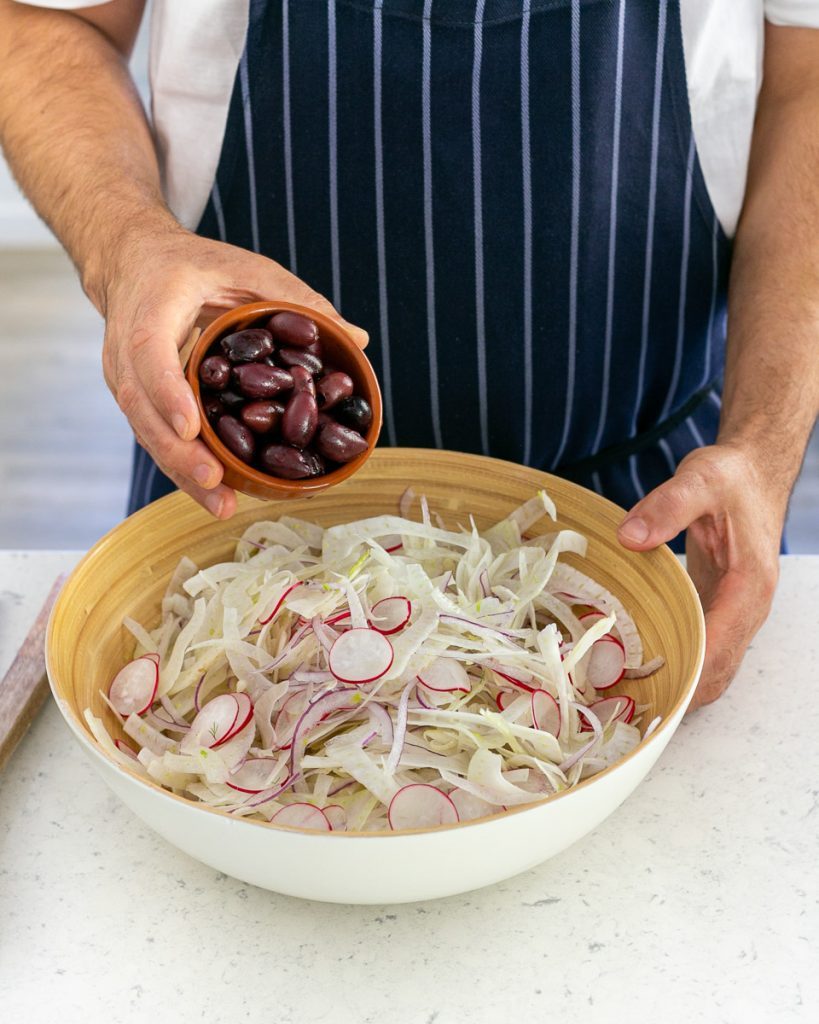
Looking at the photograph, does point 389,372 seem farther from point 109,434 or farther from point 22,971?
point 109,434

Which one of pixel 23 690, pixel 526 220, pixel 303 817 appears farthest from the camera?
pixel 526 220

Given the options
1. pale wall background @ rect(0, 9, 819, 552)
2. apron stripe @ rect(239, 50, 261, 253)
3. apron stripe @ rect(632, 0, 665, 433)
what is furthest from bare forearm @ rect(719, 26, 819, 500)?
pale wall background @ rect(0, 9, 819, 552)

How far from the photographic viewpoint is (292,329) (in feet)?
3.60

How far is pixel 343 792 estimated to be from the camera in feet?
3.29

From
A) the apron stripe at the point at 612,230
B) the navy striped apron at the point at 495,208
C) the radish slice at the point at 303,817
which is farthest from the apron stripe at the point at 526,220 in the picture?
the radish slice at the point at 303,817

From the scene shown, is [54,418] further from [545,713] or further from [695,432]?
[545,713]

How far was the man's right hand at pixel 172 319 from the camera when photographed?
1062mm

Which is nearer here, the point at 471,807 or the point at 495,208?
the point at 471,807

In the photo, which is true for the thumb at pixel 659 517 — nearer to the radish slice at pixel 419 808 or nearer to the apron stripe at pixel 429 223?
the radish slice at pixel 419 808

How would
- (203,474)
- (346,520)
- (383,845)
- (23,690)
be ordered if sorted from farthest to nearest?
(346,520) → (23,690) → (203,474) → (383,845)

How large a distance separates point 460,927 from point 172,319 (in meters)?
0.61

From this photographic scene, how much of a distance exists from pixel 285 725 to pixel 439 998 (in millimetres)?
271

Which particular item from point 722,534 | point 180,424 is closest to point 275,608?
point 180,424

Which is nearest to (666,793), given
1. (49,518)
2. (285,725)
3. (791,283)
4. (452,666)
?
(452,666)
